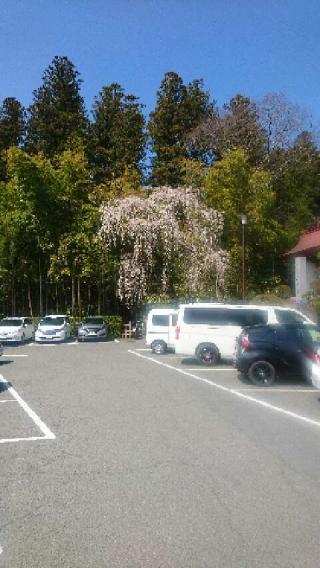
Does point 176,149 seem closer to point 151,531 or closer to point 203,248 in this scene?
point 203,248

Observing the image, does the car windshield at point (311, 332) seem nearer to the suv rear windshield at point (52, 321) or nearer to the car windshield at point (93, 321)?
Result: the suv rear windshield at point (52, 321)

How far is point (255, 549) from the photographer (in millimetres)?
4898

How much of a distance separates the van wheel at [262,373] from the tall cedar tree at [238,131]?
35.9 m

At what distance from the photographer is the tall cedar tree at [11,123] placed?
201 ft

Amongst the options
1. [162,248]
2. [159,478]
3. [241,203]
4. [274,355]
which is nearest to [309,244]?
[241,203]

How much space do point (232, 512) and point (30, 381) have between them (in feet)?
39.4

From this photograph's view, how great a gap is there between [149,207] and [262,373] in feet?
81.5

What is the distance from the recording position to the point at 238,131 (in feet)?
166

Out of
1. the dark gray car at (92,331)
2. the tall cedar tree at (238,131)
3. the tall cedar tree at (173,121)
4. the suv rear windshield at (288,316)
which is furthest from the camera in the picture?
the tall cedar tree at (173,121)

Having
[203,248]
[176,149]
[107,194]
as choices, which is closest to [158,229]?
[203,248]

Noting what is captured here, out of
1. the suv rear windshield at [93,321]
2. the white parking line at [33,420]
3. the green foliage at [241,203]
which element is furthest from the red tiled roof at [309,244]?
the white parking line at [33,420]

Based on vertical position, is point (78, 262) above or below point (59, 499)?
→ above

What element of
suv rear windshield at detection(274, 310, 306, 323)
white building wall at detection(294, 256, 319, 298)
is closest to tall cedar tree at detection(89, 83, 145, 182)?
white building wall at detection(294, 256, 319, 298)

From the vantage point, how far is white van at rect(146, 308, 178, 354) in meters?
26.9
